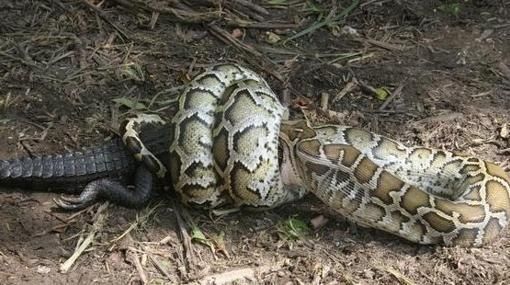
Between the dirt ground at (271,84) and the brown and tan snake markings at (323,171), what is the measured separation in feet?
0.52

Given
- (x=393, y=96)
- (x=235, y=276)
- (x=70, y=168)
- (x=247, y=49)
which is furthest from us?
(x=247, y=49)

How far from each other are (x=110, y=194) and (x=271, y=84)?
1710 mm

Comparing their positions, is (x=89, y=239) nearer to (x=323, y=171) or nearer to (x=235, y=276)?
(x=235, y=276)

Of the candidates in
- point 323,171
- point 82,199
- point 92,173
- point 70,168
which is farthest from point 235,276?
point 70,168

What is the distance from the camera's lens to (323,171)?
18.5 ft

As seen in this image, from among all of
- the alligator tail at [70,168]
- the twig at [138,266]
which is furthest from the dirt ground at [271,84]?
the alligator tail at [70,168]

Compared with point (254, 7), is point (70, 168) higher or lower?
lower

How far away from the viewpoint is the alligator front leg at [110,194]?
577 cm

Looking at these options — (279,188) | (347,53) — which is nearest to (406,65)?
(347,53)

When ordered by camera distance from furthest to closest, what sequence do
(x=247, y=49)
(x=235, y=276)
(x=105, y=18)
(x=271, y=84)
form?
1. (x=105, y=18)
2. (x=247, y=49)
3. (x=271, y=84)
4. (x=235, y=276)

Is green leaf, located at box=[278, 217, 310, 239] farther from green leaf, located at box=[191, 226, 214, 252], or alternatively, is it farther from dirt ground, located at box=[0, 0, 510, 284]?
green leaf, located at box=[191, 226, 214, 252]

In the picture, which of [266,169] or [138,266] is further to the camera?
[266,169]

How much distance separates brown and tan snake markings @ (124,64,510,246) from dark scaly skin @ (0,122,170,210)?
0.13 m

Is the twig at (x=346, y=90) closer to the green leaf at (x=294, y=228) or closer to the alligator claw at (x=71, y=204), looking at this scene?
the green leaf at (x=294, y=228)
